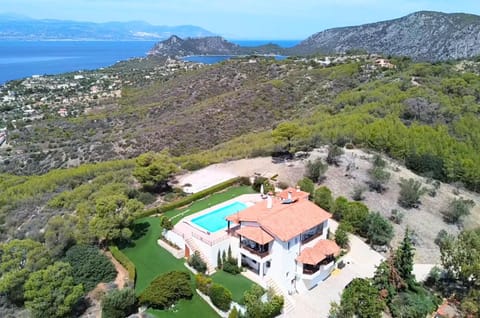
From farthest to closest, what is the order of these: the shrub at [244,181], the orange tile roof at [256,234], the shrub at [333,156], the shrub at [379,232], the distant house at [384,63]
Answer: the distant house at [384,63] < the shrub at [333,156] < the shrub at [244,181] < the shrub at [379,232] < the orange tile roof at [256,234]

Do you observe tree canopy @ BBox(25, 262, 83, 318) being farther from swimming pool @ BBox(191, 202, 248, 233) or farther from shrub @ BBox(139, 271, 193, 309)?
swimming pool @ BBox(191, 202, 248, 233)

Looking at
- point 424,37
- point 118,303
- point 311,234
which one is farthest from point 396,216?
point 424,37

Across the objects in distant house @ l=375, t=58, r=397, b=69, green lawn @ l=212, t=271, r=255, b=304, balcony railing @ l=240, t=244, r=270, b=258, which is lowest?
green lawn @ l=212, t=271, r=255, b=304

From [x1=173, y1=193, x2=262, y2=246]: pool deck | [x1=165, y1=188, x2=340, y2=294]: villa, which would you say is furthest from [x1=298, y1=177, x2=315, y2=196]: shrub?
[x1=165, y1=188, x2=340, y2=294]: villa

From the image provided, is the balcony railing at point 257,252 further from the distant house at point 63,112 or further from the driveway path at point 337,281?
the distant house at point 63,112

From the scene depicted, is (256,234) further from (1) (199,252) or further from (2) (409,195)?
(2) (409,195)

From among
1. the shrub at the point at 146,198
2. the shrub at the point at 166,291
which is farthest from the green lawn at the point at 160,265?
the shrub at the point at 146,198
